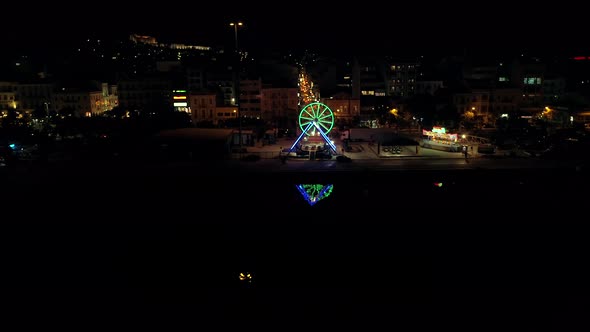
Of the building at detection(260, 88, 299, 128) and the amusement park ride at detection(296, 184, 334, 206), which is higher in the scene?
the building at detection(260, 88, 299, 128)

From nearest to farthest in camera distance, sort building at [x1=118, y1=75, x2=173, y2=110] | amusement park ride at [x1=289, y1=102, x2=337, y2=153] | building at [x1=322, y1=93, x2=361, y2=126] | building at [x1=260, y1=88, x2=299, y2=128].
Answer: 1. amusement park ride at [x1=289, y1=102, x2=337, y2=153]
2. building at [x1=260, y1=88, x2=299, y2=128]
3. building at [x1=322, y1=93, x2=361, y2=126]
4. building at [x1=118, y1=75, x2=173, y2=110]

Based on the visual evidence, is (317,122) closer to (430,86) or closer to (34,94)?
(430,86)

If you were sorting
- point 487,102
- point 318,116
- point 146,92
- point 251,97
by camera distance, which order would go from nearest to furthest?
point 318,116, point 487,102, point 251,97, point 146,92

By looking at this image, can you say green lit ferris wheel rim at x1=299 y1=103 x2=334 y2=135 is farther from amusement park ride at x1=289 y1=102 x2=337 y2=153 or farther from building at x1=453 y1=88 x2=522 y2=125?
building at x1=453 y1=88 x2=522 y2=125

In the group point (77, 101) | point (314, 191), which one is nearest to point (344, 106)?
point (314, 191)

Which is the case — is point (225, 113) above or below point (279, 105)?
below

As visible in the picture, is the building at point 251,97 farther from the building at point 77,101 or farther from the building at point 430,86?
the building at point 430,86

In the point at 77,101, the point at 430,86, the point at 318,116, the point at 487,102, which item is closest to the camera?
the point at 318,116

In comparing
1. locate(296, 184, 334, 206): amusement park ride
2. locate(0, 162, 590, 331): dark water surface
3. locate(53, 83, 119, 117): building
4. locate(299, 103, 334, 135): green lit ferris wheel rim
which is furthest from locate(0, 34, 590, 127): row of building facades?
locate(296, 184, 334, 206): amusement park ride

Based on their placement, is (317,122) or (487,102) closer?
(317,122)

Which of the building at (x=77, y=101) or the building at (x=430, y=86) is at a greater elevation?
the building at (x=430, y=86)

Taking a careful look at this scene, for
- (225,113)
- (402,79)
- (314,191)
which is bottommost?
(314,191)

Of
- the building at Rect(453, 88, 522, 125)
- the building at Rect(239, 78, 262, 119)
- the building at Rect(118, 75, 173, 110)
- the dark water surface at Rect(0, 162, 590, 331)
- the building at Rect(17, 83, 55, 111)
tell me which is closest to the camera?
the dark water surface at Rect(0, 162, 590, 331)

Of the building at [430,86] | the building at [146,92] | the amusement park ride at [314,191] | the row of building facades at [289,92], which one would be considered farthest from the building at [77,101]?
the building at [430,86]
